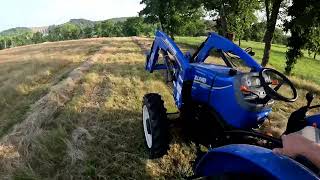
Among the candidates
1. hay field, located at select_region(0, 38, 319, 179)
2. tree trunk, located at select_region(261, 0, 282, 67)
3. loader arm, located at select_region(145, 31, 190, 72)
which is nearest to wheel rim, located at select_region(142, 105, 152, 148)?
hay field, located at select_region(0, 38, 319, 179)

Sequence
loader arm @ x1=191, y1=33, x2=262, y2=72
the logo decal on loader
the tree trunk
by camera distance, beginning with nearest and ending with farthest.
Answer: loader arm @ x1=191, y1=33, x2=262, y2=72 → the logo decal on loader → the tree trunk

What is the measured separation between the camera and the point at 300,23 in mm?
17578

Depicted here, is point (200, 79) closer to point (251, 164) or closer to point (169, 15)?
point (251, 164)

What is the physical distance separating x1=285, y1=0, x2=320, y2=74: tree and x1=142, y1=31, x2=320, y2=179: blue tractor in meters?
12.3

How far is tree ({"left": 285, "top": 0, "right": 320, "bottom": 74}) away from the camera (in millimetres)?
17203

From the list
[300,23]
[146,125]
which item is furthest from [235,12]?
[146,125]

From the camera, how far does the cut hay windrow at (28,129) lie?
6.19 m

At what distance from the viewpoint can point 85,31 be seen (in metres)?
144

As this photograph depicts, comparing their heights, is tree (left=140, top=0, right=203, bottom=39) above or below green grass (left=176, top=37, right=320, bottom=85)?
above

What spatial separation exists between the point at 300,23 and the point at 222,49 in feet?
43.0

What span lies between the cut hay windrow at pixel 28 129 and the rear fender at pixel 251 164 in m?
3.43

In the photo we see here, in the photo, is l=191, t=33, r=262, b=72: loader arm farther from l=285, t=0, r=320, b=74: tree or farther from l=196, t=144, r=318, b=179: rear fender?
l=285, t=0, r=320, b=74: tree

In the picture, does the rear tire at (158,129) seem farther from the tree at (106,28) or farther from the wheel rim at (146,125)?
the tree at (106,28)

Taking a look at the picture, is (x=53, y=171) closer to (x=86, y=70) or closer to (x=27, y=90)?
(x=27, y=90)
